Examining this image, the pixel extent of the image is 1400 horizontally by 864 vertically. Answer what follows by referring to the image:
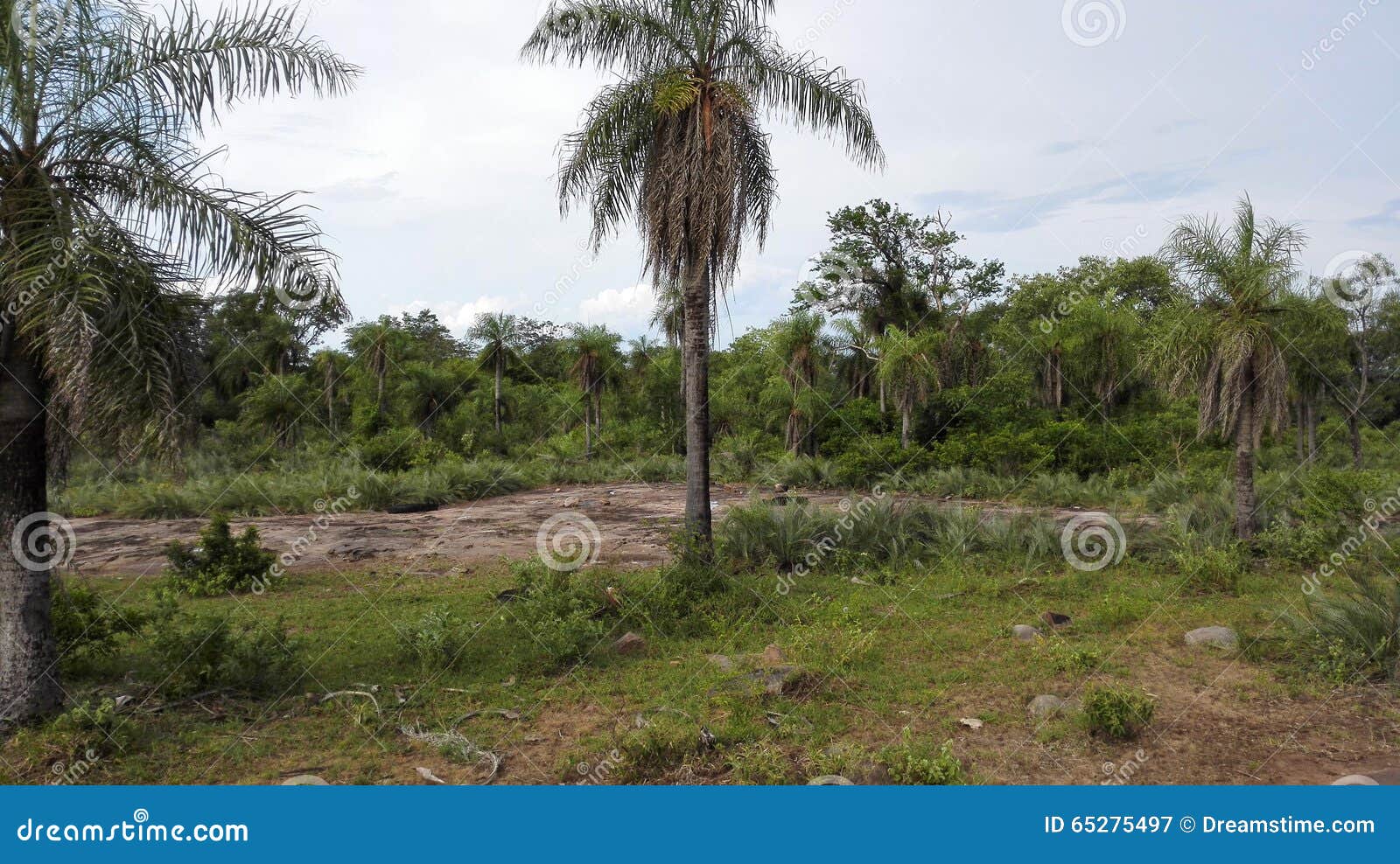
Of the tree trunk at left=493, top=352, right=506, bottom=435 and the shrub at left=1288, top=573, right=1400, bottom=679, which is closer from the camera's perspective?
the shrub at left=1288, top=573, right=1400, bottom=679

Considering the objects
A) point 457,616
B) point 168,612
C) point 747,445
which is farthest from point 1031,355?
point 168,612

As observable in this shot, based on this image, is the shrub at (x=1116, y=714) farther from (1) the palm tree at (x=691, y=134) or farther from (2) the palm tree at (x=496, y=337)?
(2) the palm tree at (x=496, y=337)

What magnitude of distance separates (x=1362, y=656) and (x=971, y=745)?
4329mm

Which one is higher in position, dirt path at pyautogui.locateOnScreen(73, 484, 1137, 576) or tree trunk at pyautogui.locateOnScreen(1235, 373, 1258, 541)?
tree trunk at pyautogui.locateOnScreen(1235, 373, 1258, 541)

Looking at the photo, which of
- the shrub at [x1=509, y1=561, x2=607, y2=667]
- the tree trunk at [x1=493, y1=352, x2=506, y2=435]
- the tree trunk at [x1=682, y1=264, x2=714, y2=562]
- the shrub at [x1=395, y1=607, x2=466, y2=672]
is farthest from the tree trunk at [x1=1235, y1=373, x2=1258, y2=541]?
the tree trunk at [x1=493, y1=352, x2=506, y2=435]

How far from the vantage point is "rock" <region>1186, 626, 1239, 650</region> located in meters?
8.84

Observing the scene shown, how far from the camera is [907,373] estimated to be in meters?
24.7

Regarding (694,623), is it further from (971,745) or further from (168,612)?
(168,612)

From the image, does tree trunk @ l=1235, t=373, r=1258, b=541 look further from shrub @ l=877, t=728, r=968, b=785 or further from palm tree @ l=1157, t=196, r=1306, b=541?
shrub @ l=877, t=728, r=968, b=785

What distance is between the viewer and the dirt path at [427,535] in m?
13.9

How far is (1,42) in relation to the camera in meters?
5.85

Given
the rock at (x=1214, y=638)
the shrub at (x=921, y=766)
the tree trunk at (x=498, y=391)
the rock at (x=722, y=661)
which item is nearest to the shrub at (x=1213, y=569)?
the rock at (x=1214, y=638)

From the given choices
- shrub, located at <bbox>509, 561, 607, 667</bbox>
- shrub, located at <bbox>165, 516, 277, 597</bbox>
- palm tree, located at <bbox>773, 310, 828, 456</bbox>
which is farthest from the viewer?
palm tree, located at <bbox>773, 310, 828, 456</bbox>

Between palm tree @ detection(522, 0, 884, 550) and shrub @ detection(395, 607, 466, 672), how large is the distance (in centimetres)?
384
